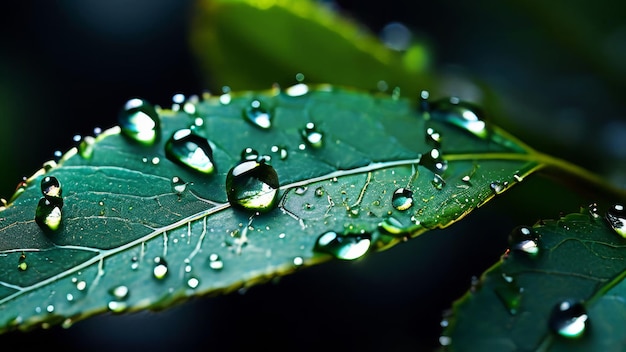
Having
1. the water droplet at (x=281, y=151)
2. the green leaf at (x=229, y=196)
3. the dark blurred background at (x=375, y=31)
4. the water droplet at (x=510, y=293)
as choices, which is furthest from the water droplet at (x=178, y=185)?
the dark blurred background at (x=375, y=31)

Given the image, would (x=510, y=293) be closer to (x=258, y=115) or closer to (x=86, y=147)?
(x=258, y=115)

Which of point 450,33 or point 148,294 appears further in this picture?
point 450,33

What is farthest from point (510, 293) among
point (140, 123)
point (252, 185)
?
point (140, 123)

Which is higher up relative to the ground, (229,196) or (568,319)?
(229,196)

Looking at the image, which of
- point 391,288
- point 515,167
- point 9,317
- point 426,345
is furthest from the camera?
point 391,288

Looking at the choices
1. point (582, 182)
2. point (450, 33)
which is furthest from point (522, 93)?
point (582, 182)

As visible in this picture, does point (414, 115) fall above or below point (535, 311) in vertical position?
above

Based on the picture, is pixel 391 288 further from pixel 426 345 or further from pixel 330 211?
pixel 330 211
